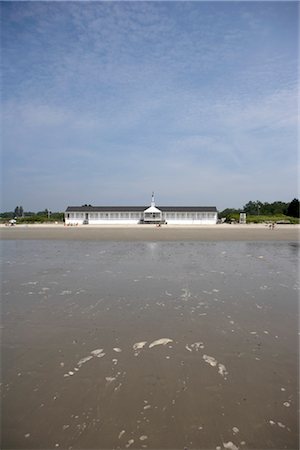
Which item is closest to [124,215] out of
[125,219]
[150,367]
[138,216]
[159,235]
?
[125,219]

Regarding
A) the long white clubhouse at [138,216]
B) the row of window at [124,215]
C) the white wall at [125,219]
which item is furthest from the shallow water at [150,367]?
the row of window at [124,215]

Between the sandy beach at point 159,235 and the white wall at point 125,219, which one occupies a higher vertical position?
the white wall at point 125,219

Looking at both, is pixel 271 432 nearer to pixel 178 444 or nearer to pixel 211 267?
pixel 178 444

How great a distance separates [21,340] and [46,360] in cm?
107

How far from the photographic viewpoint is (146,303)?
773 cm

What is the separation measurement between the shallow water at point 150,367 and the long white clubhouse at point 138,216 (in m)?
54.5

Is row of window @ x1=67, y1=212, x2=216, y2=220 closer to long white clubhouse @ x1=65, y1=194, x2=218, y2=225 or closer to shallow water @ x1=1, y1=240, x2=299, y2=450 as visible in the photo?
long white clubhouse @ x1=65, y1=194, x2=218, y2=225

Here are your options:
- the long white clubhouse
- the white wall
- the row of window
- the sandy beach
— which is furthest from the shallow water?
the row of window

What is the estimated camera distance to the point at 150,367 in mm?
4441

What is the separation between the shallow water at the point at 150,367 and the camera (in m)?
3.15

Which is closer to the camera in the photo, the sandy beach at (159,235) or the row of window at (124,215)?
the sandy beach at (159,235)

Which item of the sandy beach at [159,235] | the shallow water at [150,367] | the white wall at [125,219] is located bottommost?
the shallow water at [150,367]

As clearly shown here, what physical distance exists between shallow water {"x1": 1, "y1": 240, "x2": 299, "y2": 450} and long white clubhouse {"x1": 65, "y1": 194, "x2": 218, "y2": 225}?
5452 cm

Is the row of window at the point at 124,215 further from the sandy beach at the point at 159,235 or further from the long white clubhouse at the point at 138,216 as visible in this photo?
the sandy beach at the point at 159,235
